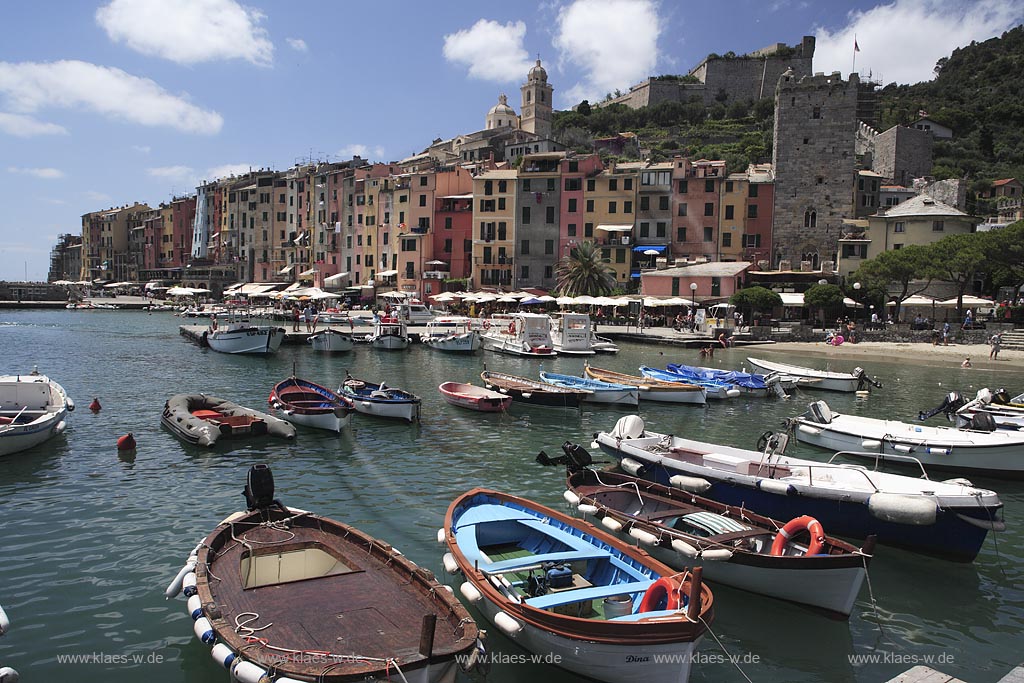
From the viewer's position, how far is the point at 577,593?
8.95 metres

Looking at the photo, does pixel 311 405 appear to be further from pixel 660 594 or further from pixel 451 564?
pixel 660 594

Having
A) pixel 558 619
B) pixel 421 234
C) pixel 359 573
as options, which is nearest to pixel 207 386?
pixel 359 573

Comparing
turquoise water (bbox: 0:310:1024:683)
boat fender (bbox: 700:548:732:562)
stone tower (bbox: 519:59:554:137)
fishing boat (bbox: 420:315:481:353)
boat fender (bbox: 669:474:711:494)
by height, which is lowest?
turquoise water (bbox: 0:310:1024:683)

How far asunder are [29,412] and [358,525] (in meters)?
11.6

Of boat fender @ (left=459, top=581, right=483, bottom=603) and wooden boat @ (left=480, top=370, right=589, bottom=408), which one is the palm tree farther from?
boat fender @ (left=459, top=581, right=483, bottom=603)

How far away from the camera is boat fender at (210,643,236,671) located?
293 inches

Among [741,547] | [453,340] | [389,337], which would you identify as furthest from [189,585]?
[389,337]

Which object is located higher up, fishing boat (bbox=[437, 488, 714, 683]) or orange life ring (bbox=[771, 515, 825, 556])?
orange life ring (bbox=[771, 515, 825, 556])

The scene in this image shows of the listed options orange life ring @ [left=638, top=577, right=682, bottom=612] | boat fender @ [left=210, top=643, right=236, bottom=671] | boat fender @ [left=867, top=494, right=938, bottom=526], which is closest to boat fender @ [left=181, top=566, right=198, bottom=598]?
boat fender @ [left=210, top=643, right=236, bottom=671]

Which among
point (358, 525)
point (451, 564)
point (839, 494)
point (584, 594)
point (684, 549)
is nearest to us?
point (584, 594)

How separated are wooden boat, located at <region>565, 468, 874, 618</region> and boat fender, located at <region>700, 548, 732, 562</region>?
0.01 metres

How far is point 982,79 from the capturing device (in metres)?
121

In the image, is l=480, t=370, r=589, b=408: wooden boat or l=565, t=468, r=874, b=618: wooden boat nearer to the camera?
l=565, t=468, r=874, b=618: wooden boat

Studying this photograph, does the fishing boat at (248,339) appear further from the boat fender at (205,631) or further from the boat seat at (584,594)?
the boat seat at (584,594)
